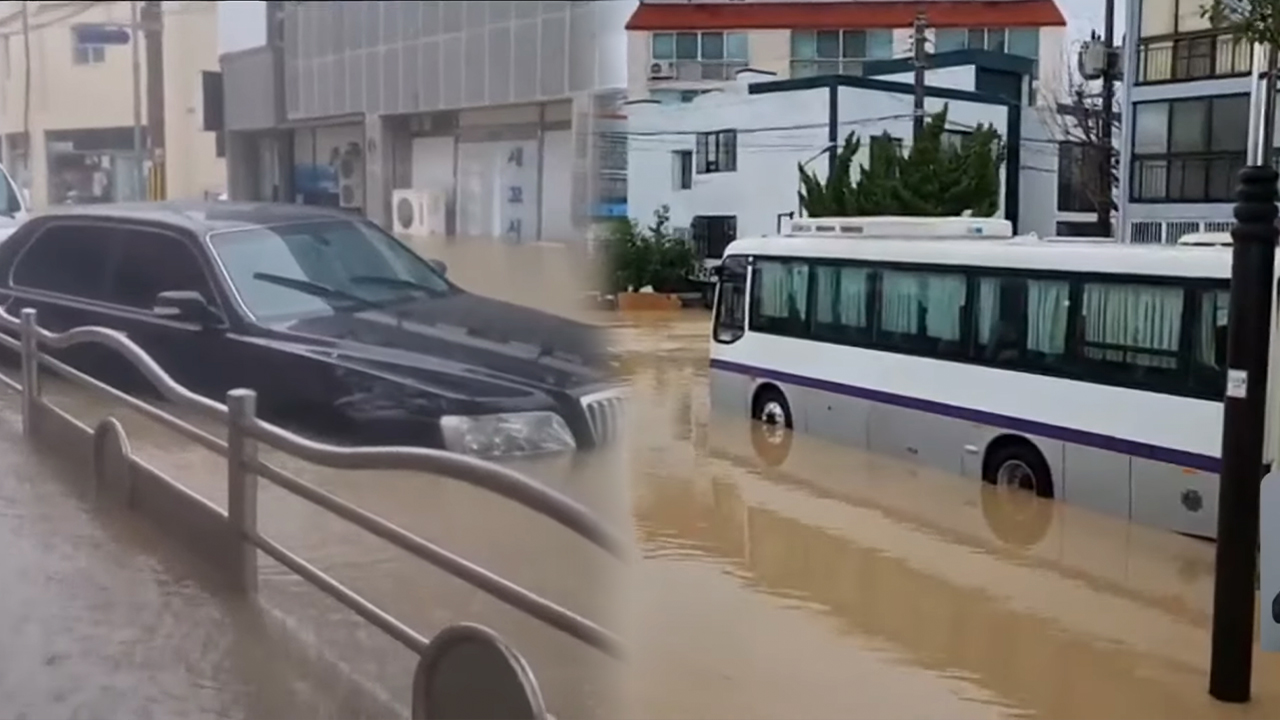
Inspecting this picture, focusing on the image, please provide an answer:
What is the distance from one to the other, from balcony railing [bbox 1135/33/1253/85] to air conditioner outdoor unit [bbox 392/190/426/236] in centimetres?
276

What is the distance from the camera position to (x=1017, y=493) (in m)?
3.74

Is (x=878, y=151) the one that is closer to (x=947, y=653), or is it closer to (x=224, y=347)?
(x=947, y=653)

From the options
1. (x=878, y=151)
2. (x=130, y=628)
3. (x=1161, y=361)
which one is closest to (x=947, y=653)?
(x=1161, y=361)

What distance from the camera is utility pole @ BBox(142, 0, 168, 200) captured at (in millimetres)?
932

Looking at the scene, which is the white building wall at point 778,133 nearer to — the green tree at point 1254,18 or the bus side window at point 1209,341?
the bus side window at point 1209,341

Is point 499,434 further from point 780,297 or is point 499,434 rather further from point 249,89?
point 780,297

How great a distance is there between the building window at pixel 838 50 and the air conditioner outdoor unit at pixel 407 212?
2.36m

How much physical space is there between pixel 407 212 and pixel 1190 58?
9.66 feet

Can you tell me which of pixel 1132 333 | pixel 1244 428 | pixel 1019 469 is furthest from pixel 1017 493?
pixel 1244 428

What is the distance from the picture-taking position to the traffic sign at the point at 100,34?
0.94 metres

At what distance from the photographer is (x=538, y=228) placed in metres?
0.92

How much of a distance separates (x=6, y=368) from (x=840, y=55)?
2734 millimetres

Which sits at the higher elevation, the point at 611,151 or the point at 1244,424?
the point at 611,151

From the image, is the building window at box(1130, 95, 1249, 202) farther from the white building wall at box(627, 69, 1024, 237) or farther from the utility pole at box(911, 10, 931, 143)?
the utility pole at box(911, 10, 931, 143)
